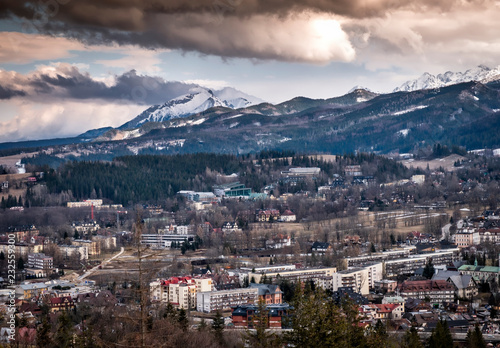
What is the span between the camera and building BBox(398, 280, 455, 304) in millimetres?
37219

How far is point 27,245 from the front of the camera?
51312 millimetres

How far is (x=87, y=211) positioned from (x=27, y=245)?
813 inches

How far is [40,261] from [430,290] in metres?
20.9

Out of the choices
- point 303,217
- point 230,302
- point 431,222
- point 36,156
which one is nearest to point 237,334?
point 230,302

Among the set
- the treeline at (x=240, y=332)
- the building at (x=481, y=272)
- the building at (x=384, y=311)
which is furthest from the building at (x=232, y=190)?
the treeline at (x=240, y=332)

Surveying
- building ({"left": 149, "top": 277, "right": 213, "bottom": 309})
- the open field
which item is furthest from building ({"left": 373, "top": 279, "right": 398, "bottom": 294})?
the open field

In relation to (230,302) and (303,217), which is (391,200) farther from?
(230,302)

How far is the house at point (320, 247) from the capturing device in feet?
162

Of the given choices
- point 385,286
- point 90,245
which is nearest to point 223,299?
point 385,286

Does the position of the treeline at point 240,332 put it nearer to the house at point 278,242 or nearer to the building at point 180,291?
the building at point 180,291

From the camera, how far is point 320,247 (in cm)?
4994

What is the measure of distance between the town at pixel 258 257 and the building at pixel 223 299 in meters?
0.05

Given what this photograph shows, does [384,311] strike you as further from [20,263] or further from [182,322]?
[20,263]

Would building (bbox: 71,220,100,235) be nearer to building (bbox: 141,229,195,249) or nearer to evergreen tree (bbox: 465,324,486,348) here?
building (bbox: 141,229,195,249)
